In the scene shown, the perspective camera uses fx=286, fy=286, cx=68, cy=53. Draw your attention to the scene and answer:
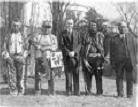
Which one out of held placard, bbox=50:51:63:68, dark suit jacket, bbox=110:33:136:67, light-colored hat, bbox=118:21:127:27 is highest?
light-colored hat, bbox=118:21:127:27

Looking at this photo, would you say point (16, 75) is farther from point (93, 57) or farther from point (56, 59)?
point (93, 57)

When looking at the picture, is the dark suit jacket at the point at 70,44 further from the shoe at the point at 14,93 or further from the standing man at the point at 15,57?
the shoe at the point at 14,93

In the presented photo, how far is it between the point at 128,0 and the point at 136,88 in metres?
1.21

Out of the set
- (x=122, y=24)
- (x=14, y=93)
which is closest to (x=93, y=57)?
(x=122, y=24)

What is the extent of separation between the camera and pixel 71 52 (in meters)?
4.09

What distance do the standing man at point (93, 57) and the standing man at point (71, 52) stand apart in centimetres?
12

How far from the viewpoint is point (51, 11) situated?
13.5 feet

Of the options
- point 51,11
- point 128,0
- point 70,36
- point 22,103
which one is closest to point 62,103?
point 22,103

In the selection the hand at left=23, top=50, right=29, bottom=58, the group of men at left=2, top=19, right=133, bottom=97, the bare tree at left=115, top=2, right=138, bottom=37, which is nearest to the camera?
the bare tree at left=115, top=2, right=138, bottom=37

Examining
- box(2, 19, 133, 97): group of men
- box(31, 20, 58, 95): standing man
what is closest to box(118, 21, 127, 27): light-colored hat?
box(2, 19, 133, 97): group of men

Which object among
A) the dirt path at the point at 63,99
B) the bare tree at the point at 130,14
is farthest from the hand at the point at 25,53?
the bare tree at the point at 130,14

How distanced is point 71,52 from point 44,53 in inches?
15.8

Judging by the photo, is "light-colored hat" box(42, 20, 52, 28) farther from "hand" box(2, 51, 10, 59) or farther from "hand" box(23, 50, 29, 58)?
"hand" box(2, 51, 10, 59)

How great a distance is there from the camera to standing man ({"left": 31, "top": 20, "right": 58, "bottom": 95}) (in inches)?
162
